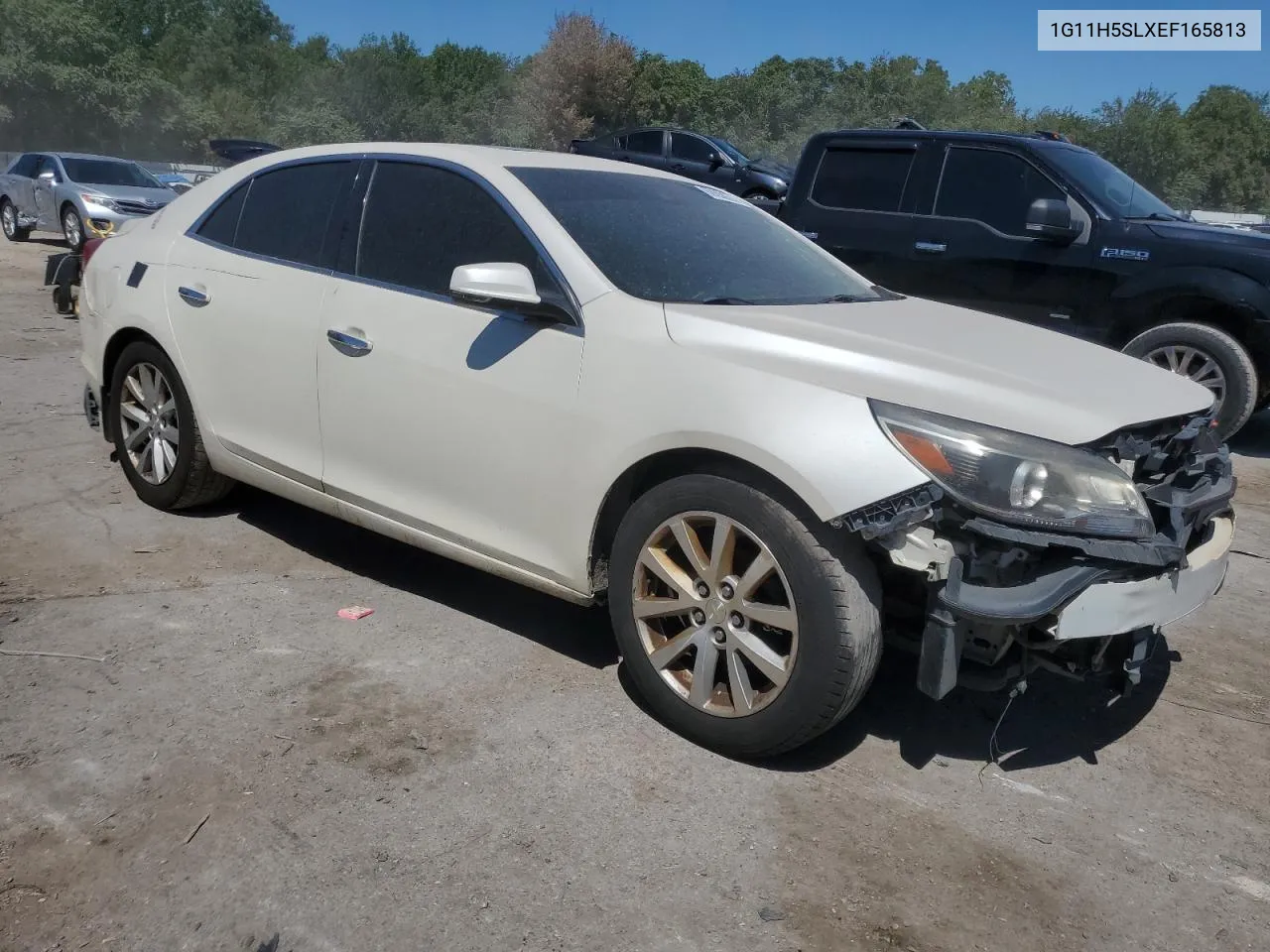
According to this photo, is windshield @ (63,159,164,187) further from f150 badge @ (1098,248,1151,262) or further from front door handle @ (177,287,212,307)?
f150 badge @ (1098,248,1151,262)

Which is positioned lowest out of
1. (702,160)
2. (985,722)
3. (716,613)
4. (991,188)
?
(985,722)

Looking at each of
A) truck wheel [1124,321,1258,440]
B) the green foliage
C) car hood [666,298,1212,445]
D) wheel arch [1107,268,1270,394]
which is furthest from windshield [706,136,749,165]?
the green foliage

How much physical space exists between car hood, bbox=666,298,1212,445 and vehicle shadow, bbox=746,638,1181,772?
950 mm

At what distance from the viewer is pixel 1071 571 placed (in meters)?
2.74

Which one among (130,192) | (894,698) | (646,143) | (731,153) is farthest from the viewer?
(646,143)

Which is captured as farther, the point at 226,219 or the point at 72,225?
the point at 72,225

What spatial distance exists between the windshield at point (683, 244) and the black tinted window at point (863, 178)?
3799mm

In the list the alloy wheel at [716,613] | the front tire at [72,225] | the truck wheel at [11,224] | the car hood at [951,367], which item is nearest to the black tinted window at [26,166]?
the truck wheel at [11,224]

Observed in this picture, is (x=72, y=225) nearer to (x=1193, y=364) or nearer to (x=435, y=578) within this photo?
(x=435, y=578)

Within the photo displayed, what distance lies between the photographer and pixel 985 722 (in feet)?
11.7

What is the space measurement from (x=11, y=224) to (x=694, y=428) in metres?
19.7

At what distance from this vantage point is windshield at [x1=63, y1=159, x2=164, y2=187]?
16.8 m

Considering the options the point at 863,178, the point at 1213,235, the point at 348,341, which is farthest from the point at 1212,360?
the point at 348,341

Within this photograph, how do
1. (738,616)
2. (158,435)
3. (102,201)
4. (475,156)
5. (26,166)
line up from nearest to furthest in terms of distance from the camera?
(738,616) < (475,156) < (158,435) < (102,201) < (26,166)
